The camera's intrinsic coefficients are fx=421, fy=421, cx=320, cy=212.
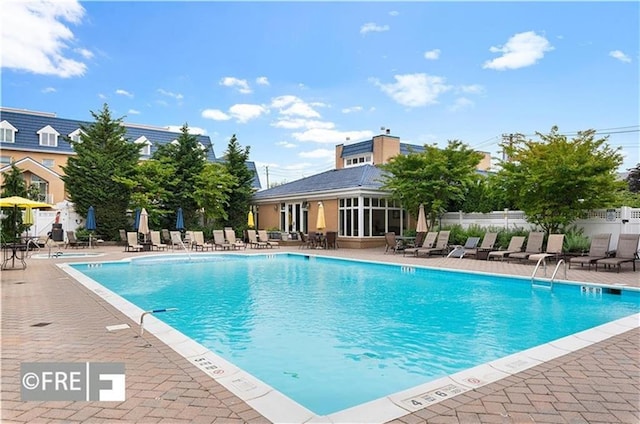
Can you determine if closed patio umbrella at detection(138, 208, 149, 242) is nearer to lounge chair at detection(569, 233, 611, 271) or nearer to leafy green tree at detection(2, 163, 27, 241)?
leafy green tree at detection(2, 163, 27, 241)

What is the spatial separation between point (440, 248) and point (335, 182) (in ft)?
26.9

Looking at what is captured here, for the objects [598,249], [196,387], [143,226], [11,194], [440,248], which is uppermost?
[11,194]

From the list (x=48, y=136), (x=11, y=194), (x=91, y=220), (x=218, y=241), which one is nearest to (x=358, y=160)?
(x=218, y=241)

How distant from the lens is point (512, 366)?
435cm

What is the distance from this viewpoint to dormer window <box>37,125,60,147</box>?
3578 centimetres

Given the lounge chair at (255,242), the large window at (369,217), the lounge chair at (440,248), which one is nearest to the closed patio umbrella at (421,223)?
the lounge chair at (440,248)

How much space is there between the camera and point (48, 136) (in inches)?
1421

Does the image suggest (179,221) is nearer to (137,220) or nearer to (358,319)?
(137,220)

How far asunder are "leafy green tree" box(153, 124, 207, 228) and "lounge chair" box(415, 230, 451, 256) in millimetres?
14676

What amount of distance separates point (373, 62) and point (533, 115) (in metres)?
9.49

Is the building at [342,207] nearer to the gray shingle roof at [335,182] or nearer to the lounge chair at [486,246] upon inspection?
the gray shingle roof at [335,182]

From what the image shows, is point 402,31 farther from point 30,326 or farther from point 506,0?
point 30,326

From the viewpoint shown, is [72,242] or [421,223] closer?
[421,223]

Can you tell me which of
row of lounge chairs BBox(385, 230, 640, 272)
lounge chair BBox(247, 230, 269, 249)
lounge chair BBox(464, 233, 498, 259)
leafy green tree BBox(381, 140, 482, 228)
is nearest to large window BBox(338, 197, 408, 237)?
leafy green tree BBox(381, 140, 482, 228)
